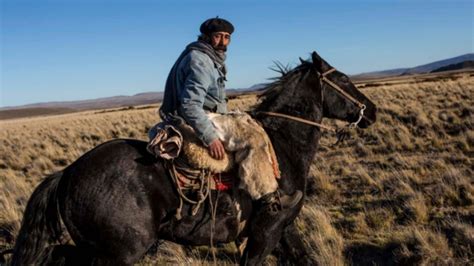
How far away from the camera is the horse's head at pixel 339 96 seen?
16.1ft

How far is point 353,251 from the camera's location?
6047 mm

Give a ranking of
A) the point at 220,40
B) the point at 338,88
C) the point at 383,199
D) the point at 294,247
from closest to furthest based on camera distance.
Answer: the point at 220,40 < the point at 338,88 < the point at 294,247 < the point at 383,199

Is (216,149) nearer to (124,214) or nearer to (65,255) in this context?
(124,214)

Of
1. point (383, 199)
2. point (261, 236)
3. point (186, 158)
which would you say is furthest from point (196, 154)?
point (383, 199)

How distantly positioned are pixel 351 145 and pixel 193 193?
1100 cm

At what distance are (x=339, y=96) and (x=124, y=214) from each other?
2649mm

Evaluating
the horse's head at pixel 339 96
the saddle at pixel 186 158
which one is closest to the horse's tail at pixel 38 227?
the saddle at pixel 186 158

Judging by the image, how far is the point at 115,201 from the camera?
382 cm

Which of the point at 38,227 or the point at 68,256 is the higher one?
the point at 38,227

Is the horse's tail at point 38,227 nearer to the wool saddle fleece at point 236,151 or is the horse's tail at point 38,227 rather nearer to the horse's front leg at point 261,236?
the wool saddle fleece at point 236,151

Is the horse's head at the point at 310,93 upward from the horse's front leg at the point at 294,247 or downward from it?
upward

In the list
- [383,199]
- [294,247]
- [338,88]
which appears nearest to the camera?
[338,88]

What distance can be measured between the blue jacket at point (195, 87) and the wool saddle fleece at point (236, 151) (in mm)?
136

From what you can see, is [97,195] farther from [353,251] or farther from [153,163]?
[353,251]
